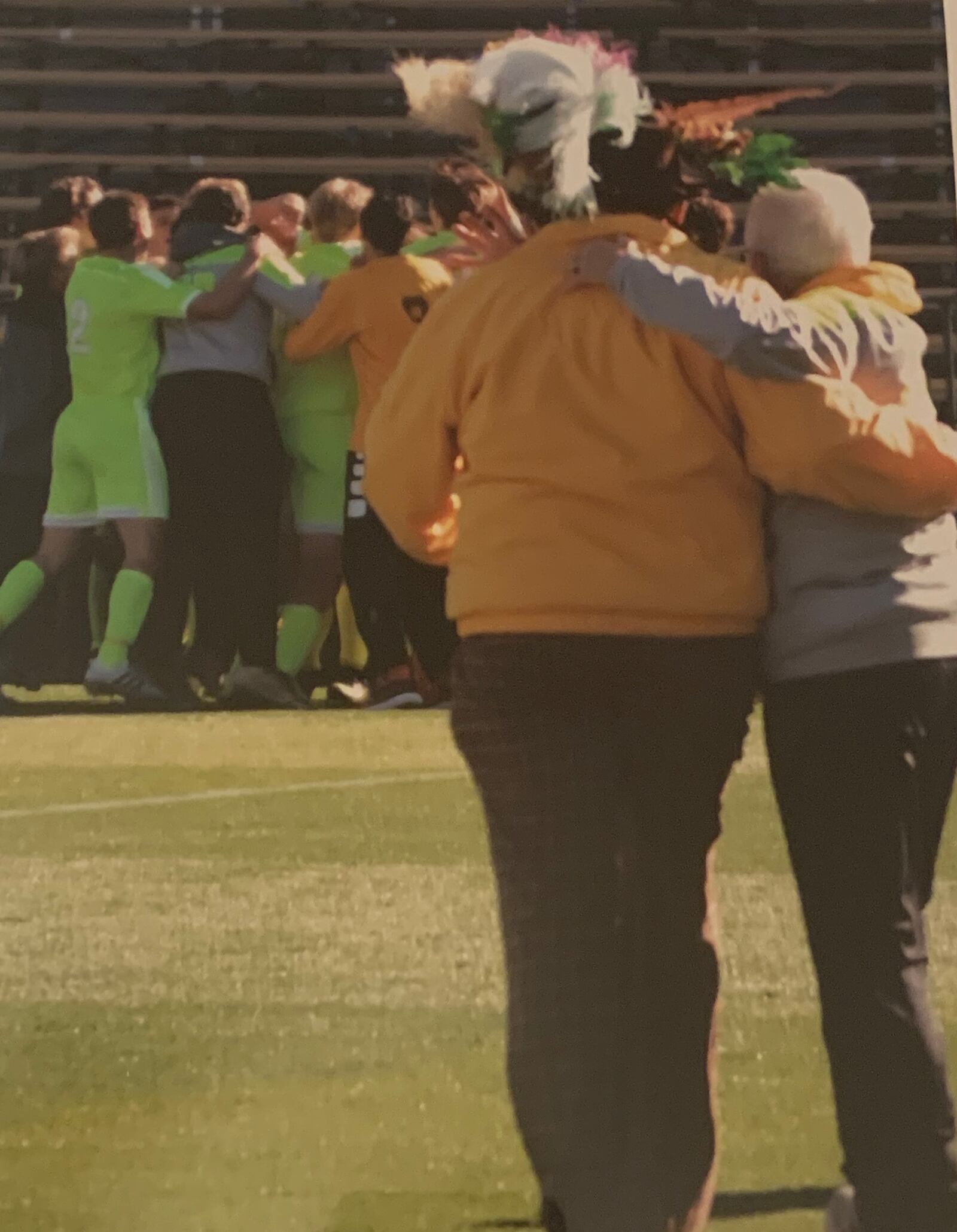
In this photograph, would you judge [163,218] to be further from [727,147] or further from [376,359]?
[727,147]

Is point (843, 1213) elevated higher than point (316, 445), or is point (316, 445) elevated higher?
point (316, 445)

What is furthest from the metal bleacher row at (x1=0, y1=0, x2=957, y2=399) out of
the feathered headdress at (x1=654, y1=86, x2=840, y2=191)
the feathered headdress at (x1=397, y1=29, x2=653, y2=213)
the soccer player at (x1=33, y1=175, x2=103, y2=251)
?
the feathered headdress at (x1=397, y1=29, x2=653, y2=213)

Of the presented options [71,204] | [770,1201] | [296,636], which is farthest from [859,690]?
[71,204]

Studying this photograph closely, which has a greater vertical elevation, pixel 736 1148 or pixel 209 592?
pixel 209 592

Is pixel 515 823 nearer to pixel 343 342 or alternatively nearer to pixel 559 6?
pixel 343 342

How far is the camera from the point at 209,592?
2.02 metres

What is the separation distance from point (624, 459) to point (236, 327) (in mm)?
717

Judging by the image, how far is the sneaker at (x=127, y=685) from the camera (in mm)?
2010

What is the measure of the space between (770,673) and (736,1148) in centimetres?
49

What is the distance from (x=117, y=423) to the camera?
204 centimetres

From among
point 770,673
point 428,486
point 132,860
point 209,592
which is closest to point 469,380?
point 428,486

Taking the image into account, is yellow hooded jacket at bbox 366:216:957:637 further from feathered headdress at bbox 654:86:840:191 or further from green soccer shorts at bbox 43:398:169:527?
green soccer shorts at bbox 43:398:169:527

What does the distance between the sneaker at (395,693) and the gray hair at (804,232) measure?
1.92ft

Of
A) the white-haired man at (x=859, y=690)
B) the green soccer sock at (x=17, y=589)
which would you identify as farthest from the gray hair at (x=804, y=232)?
the green soccer sock at (x=17, y=589)
